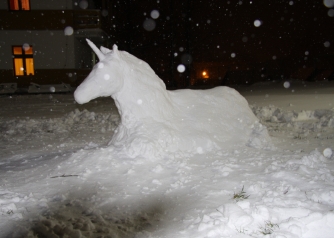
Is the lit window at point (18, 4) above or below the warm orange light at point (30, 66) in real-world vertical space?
above

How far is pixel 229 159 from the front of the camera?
4.73 m

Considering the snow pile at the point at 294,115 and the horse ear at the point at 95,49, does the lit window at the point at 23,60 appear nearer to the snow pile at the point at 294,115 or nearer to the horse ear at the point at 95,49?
the snow pile at the point at 294,115

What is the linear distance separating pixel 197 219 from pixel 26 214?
6.15 ft

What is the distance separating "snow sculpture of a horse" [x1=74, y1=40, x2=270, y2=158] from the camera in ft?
15.3

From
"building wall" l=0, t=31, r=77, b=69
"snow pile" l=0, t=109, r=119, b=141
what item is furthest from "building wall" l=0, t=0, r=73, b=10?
"snow pile" l=0, t=109, r=119, b=141

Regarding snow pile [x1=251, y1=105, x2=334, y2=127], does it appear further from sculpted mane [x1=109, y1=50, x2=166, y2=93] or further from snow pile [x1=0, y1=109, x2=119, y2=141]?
snow pile [x1=0, y1=109, x2=119, y2=141]

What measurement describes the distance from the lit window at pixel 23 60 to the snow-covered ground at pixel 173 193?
1617 cm

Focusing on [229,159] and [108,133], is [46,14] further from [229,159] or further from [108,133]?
[229,159]

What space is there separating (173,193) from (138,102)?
1.97 meters

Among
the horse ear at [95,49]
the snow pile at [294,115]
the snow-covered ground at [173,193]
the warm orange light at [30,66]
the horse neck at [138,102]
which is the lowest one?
the warm orange light at [30,66]

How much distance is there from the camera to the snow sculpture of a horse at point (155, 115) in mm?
4652

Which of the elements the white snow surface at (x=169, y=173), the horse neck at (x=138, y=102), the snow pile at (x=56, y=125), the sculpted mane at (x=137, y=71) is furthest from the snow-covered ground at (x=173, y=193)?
the snow pile at (x=56, y=125)

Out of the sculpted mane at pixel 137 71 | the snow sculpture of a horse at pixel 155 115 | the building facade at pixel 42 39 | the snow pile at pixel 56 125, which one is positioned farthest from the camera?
the building facade at pixel 42 39

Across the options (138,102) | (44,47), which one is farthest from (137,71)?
(44,47)
